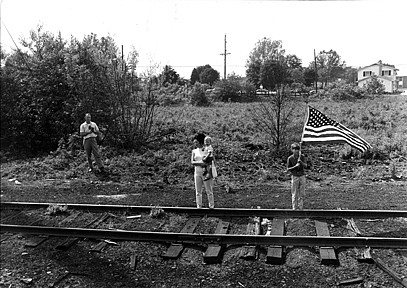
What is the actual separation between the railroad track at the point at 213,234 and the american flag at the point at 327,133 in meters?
1.32

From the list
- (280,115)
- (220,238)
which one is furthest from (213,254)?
(280,115)

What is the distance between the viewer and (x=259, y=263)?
5.12m

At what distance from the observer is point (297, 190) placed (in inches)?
285

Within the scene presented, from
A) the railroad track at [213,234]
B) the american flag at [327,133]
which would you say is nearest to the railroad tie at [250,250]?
the railroad track at [213,234]

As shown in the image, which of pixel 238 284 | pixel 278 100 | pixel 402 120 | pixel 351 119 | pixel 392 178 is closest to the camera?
pixel 238 284

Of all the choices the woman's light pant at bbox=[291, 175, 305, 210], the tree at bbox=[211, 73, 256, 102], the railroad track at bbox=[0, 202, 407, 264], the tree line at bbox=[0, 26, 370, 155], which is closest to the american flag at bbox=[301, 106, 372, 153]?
the woman's light pant at bbox=[291, 175, 305, 210]

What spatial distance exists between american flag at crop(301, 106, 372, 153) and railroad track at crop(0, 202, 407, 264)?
1.32 metres

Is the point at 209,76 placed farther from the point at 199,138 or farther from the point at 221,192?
the point at 199,138

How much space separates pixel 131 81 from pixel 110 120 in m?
1.76

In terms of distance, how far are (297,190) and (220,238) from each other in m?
2.24

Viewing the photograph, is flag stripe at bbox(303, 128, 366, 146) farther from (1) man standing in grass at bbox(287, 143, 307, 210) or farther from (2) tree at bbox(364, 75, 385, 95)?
(2) tree at bbox(364, 75, 385, 95)

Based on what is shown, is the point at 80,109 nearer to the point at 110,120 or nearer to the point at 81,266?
the point at 110,120

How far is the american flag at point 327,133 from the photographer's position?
6492 millimetres

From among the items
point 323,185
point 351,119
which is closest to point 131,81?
point 323,185
